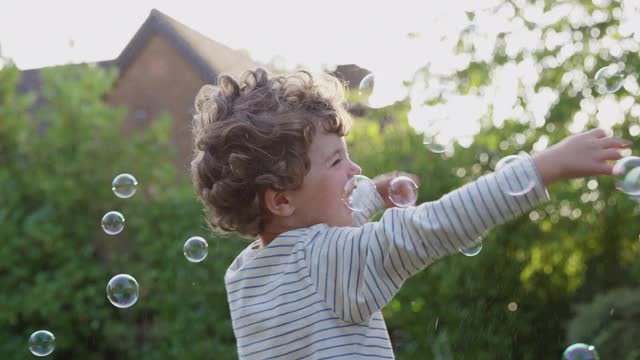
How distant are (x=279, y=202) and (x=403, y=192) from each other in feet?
1.74

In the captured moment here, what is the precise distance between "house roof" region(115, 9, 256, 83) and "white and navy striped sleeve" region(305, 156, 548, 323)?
15.7 metres

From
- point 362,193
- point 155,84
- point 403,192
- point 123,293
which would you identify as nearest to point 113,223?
point 123,293

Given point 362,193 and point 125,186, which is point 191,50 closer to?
point 125,186

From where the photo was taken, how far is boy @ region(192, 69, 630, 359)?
74.2 inches

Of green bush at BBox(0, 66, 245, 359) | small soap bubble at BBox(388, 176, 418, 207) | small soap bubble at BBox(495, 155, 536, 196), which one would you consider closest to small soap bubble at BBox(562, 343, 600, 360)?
small soap bubble at BBox(388, 176, 418, 207)

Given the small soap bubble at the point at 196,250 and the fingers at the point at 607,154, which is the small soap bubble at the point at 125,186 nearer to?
the small soap bubble at the point at 196,250

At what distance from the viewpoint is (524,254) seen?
16.1ft

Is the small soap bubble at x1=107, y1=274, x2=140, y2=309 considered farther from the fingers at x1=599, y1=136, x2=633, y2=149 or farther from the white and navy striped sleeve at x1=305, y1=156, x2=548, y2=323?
the fingers at x1=599, y1=136, x2=633, y2=149

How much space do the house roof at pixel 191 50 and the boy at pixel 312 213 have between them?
15303 mm

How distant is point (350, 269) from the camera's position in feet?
6.56

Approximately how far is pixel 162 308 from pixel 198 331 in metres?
0.44

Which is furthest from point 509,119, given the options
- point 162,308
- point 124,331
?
point 124,331

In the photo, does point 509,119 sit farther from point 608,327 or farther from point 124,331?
point 124,331

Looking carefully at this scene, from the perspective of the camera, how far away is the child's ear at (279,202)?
7.34ft
